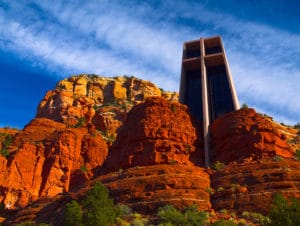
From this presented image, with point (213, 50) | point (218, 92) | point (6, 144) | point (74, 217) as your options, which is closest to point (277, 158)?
point (74, 217)

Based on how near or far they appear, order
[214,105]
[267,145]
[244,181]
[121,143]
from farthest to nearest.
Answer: [214,105] → [121,143] → [267,145] → [244,181]

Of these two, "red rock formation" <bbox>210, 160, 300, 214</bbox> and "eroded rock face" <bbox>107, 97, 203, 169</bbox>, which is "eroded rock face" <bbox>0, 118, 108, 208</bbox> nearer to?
"eroded rock face" <bbox>107, 97, 203, 169</bbox>

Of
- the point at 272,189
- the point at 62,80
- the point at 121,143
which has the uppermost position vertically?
the point at 62,80

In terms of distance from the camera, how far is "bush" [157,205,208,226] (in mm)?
26109

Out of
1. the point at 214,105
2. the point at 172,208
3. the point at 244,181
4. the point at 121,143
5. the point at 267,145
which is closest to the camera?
the point at 172,208

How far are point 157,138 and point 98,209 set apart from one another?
14.3 meters

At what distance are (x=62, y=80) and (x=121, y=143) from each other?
2629 inches

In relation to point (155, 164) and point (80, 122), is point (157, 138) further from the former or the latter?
point (80, 122)

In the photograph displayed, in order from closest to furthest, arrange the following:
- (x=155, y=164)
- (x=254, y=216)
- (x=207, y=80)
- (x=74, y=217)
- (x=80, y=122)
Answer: (x=254, y=216) < (x=74, y=217) < (x=155, y=164) < (x=207, y=80) < (x=80, y=122)

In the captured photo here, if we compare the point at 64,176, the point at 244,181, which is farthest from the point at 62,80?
the point at 244,181

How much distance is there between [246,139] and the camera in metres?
38.6

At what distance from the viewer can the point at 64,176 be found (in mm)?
56031

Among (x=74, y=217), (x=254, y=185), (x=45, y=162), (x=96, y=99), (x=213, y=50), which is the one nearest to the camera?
(x=74, y=217)

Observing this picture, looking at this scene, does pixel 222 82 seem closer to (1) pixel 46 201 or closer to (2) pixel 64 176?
(2) pixel 64 176
